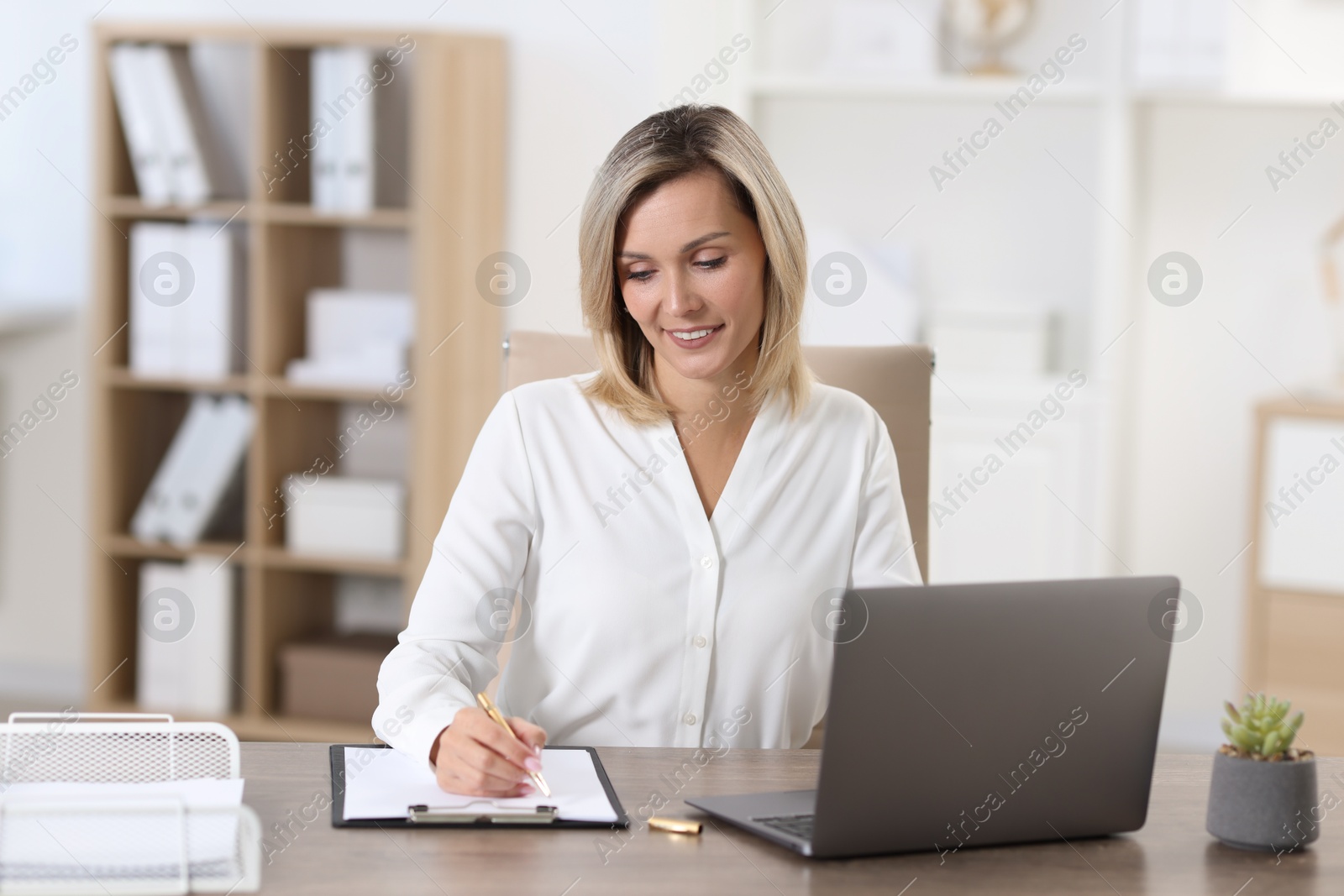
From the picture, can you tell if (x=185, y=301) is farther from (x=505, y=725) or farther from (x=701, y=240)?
(x=505, y=725)

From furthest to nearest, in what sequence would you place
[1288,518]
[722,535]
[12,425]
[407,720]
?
1. [12,425]
2. [1288,518]
3. [722,535]
4. [407,720]

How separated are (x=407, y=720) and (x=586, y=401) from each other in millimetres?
508

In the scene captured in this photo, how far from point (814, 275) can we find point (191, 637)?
1.75 metres

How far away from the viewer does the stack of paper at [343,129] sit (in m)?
3.05

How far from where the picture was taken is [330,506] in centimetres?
317

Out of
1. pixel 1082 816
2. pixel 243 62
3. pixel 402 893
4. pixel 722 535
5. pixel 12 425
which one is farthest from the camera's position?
pixel 12 425

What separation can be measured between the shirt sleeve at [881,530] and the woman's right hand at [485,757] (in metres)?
0.54

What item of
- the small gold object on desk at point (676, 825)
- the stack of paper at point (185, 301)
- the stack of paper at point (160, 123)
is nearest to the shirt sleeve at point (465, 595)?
the small gold object on desk at point (676, 825)

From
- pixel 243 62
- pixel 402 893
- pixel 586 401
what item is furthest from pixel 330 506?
A: pixel 402 893

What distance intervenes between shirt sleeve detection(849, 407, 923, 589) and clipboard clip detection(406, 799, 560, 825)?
0.60m

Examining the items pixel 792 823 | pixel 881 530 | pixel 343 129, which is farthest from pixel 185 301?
pixel 792 823

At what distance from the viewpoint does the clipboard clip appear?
101 centimetres

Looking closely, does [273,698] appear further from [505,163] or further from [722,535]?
[722,535]

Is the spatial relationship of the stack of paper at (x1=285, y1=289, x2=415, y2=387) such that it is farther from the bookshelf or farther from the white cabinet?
the white cabinet
